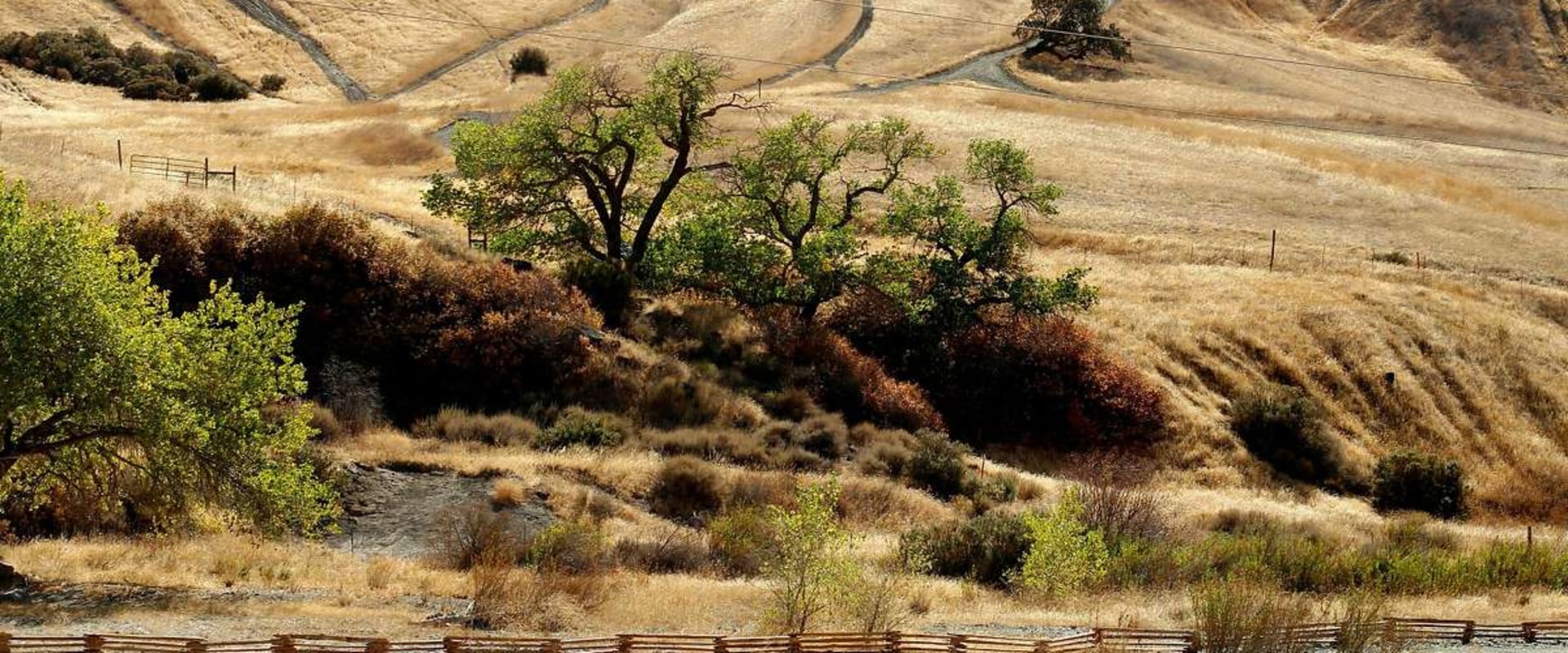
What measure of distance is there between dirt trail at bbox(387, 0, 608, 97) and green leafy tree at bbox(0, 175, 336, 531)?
76094 millimetres

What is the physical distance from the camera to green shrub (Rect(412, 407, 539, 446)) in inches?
1329

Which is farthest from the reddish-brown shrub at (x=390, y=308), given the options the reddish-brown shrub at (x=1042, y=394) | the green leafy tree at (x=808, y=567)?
the green leafy tree at (x=808, y=567)

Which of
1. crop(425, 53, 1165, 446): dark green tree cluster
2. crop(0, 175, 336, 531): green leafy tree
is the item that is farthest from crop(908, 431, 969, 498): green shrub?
crop(0, 175, 336, 531): green leafy tree

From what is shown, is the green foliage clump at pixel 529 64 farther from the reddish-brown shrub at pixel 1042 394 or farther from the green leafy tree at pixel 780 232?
the reddish-brown shrub at pixel 1042 394

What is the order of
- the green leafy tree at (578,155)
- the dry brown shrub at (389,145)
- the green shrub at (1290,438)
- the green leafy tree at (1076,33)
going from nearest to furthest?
the green shrub at (1290,438) < the green leafy tree at (578,155) < the dry brown shrub at (389,145) < the green leafy tree at (1076,33)

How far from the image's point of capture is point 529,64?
9775 centimetres

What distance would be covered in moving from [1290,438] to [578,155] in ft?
74.2

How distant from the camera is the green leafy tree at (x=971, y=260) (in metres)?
42.9

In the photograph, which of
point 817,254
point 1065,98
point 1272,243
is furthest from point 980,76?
point 817,254

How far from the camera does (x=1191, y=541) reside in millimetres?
31031

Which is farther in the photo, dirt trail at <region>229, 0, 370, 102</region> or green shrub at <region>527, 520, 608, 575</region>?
dirt trail at <region>229, 0, 370, 102</region>

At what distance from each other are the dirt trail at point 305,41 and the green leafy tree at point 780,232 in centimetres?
5551

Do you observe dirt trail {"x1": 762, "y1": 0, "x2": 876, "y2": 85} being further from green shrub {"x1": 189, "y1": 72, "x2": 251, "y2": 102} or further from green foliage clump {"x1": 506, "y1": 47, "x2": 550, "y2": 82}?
green shrub {"x1": 189, "y1": 72, "x2": 251, "y2": 102}

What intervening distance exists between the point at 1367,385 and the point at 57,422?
38.7 meters
